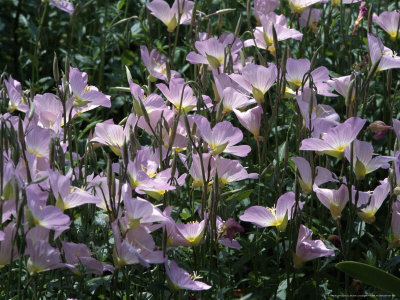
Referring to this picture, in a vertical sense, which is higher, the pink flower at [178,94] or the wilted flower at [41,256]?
the pink flower at [178,94]

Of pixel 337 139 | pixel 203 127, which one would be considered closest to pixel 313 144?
pixel 337 139

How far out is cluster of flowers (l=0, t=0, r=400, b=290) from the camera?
1541 millimetres

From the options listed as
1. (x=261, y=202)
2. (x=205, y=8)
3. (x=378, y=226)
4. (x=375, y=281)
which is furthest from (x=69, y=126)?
(x=205, y=8)

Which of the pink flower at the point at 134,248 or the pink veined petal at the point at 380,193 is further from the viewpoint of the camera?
the pink veined petal at the point at 380,193

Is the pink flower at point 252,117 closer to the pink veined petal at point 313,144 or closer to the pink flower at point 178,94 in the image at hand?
the pink flower at point 178,94

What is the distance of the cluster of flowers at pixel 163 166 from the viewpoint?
1.54 meters

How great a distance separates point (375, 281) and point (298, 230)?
23 cm

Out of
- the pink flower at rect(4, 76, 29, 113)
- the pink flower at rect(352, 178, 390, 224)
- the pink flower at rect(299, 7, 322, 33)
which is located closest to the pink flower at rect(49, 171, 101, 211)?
the pink flower at rect(4, 76, 29, 113)

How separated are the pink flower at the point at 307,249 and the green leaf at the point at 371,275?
122mm

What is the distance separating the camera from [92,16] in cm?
371

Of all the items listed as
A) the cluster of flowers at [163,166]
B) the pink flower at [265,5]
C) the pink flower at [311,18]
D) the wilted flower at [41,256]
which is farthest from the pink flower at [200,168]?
the pink flower at [311,18]

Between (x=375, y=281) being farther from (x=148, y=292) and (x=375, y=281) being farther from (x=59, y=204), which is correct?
(x=59, y=204)

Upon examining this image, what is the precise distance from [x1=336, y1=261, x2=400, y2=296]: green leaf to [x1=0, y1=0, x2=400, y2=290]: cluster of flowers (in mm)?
132

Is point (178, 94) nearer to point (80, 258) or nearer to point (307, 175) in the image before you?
point (307, 175)
